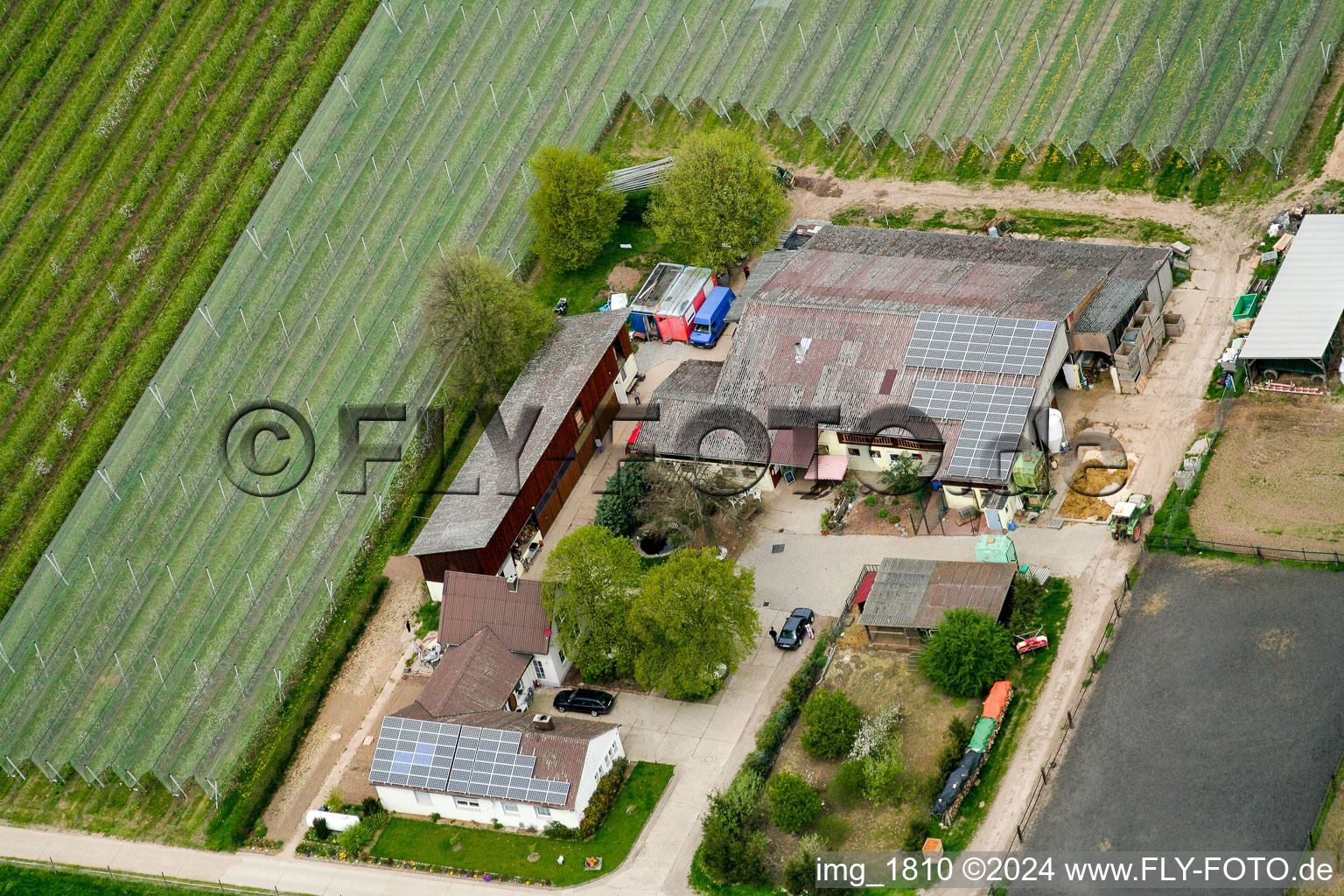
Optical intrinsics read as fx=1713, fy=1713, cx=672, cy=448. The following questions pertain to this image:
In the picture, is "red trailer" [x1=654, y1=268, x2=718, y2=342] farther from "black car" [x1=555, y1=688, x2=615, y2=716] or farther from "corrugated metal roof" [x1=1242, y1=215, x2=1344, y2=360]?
"corrugated metal roof" [x1=1242, y1=215, x2=1344, y2=360]

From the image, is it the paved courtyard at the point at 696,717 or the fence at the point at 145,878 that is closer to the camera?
the fence at the point at 145,878

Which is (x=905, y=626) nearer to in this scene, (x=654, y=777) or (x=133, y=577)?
(x=654, y=777)

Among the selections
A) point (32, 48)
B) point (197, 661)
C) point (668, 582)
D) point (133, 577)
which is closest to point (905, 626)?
point (668, 582)

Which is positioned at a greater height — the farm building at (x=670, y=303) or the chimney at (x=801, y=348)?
the farm building at (x=670, y=303)

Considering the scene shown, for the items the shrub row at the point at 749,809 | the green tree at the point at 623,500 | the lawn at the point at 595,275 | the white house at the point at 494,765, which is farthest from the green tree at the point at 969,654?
the lawn at the point at 595,275

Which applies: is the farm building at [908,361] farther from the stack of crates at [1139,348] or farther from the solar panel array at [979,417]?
the stack of crates at [1139,348]
